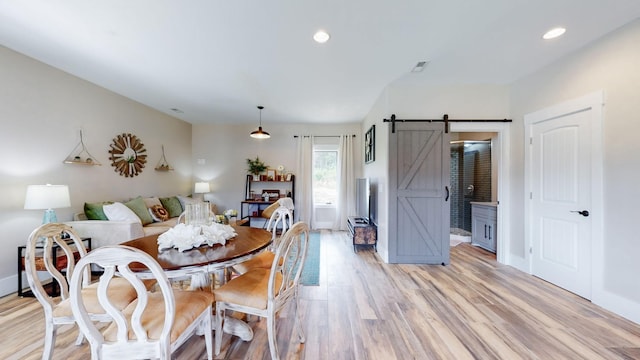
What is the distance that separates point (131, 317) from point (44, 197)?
2352mm

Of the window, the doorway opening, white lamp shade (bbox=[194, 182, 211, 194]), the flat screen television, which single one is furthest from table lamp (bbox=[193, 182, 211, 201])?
the doorway opening

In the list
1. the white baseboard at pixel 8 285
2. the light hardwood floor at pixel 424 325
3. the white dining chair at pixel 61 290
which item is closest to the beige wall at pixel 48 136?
the white baseboard at pixel 8 285

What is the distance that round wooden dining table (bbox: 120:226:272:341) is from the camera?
56.4 inches

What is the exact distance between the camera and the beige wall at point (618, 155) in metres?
2.20

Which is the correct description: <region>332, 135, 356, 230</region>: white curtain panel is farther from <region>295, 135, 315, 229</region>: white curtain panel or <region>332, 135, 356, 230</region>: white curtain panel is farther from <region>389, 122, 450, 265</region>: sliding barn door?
<region>389, 122, 450, 265</region>: sliding barn door

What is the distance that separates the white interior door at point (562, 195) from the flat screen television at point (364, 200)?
2270 millimetres

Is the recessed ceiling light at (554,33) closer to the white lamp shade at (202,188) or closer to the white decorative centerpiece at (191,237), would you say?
the white decorative centerpiece at (191,237)

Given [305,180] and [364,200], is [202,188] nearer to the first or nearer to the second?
[305,180]

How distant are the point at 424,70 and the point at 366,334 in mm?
3065

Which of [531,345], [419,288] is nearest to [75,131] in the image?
[419,288]

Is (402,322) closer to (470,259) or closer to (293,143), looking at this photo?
(470,259)

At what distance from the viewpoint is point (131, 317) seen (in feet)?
4.15

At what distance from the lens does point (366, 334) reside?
197cm

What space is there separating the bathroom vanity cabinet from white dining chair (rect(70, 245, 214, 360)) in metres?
4.57
